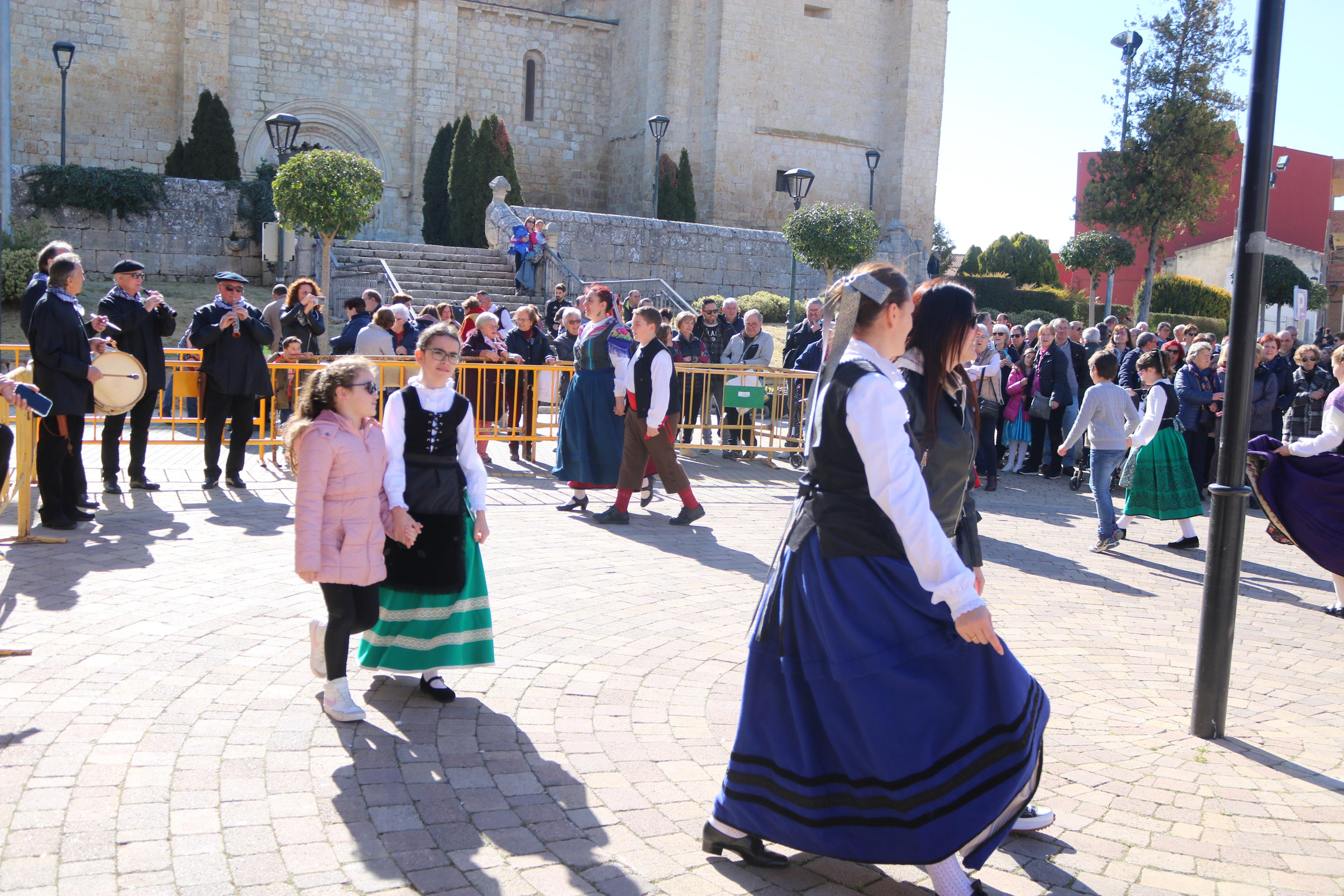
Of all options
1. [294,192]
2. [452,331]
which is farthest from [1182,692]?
[294,192]

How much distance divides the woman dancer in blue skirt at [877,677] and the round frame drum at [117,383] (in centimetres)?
679

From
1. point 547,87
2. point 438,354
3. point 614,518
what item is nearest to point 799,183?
point 547,87

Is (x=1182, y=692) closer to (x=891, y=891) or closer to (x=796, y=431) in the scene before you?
(x=891, y=891)

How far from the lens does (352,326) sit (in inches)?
488

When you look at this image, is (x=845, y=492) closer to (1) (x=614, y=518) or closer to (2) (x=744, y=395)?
(1) (x=614, y=518)

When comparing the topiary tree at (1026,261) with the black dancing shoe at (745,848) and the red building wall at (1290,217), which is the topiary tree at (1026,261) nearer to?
the red building wall at (1290,217)

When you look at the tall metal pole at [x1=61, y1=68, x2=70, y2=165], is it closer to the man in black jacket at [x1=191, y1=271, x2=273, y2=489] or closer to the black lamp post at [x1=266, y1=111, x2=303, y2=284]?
the black lamp post at [x1=266, y1=111, x2=303, y2=284]

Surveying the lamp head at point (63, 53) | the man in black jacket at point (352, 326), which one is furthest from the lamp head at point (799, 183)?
the lamp head at point (63, 53)

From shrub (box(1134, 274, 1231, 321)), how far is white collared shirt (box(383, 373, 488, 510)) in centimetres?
3379

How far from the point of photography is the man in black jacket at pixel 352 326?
474 inches

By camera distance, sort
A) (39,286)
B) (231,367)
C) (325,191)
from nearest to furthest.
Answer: (39,286) < (231,367) < (325,191)

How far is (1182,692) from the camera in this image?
491cm

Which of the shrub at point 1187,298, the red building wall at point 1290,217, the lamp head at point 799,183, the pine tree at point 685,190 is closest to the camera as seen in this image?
the lamp head at point 799,183

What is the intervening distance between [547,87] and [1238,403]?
98.1 ft
